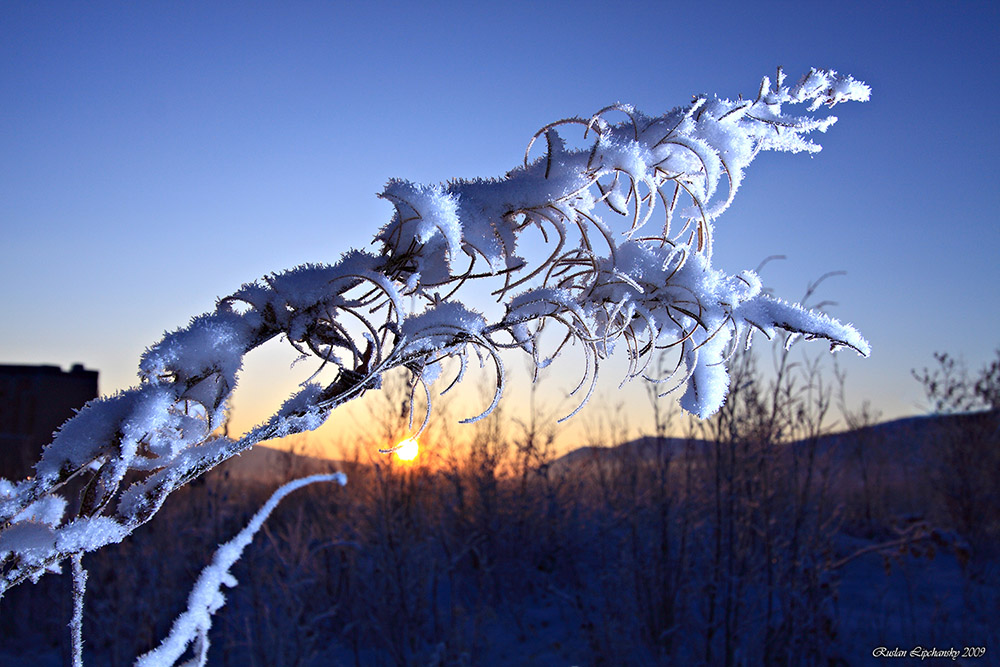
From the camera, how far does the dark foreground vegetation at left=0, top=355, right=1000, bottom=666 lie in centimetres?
410

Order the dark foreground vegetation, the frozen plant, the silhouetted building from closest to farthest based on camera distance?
the frozen plant, the dark foreground vegetation, the silhouetted building

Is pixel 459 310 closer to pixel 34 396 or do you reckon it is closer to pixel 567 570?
pixel 567 570

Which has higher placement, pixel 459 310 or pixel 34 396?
pixel 34 396

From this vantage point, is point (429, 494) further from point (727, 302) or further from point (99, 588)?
point (727, 302)

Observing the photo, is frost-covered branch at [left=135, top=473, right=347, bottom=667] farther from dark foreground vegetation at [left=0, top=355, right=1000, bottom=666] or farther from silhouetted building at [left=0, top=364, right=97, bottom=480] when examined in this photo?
silhouetted building at [left=0, top=364, right=97, bottom=480]

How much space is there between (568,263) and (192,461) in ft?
1.42

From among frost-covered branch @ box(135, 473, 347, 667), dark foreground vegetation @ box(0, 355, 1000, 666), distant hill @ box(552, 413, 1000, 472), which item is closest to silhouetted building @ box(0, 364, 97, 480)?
dark foreground vegetation @ box(0, 355, 1000, 666)

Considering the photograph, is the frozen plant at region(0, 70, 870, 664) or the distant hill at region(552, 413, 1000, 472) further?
the distant hill at region(552, 413, 1000, 472)

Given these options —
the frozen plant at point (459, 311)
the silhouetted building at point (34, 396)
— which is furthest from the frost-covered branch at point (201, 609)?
the silhouetted building at point (34, 396)

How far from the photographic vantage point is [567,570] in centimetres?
689

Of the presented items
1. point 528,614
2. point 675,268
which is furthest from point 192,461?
point 528,614

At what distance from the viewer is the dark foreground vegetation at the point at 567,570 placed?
13.5 feet

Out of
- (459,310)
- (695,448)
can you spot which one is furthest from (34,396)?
(459,310)

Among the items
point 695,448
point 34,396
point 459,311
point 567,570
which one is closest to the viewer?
point 459,311
